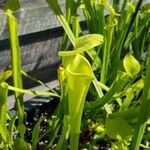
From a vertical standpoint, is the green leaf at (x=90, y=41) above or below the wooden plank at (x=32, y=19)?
above

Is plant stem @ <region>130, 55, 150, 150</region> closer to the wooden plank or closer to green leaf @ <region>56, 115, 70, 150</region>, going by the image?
green leaf @ <region>56, 115, 70, 150</region>

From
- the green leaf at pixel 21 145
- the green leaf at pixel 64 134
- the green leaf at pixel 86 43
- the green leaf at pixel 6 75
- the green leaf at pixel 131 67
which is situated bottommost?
the green leaf at pixel 21 145

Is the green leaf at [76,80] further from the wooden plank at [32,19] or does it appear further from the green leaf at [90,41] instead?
the wooden plank at [32,19]

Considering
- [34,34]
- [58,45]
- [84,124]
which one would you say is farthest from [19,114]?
[58,45]

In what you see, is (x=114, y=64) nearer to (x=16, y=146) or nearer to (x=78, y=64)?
(x=16, y=146)

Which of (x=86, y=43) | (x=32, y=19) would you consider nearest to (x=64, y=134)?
(x=86, y=43)

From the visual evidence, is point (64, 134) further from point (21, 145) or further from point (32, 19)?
point (32, 19)

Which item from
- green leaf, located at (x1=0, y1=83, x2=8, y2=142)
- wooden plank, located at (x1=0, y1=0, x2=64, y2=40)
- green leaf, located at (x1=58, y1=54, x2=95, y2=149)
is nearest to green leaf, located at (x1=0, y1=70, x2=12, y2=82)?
green leaf, located at (x1=0, y1=83, x2=8, y2=142)

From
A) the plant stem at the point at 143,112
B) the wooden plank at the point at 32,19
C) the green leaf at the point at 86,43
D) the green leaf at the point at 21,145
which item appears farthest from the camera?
the wooden plank at the point at 32,19

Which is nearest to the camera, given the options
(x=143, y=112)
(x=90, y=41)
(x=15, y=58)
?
(x=90, y=41)

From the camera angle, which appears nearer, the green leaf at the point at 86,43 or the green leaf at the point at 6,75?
the green leaf at the point at 86,43

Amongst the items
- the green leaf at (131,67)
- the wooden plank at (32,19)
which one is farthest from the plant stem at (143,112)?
the wooden plank at (32,19)
